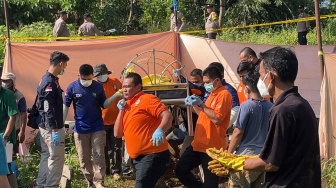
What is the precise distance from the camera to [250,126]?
625 cm

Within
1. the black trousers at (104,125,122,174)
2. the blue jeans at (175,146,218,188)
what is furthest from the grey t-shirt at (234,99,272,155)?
the black trousers at (104,125,122,174)

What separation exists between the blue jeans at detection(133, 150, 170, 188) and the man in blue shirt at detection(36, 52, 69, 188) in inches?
58.5

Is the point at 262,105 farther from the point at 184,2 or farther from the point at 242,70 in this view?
the point at 184,2

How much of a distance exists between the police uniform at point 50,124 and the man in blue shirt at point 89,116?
581 millimetres

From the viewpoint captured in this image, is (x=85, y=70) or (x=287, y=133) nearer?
(x=287, y=133)

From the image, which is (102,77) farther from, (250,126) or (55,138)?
(250,126)

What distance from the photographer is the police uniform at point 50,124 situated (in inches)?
301

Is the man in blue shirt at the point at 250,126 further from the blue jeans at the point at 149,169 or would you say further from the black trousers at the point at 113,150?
the black trousers at the point at 113,150

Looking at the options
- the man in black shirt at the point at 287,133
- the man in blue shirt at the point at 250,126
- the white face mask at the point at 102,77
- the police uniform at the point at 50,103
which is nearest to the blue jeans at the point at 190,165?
the man in blue shirt at the point at 250,126

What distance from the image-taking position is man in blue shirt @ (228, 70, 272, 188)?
620 cm

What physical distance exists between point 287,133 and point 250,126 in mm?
2330

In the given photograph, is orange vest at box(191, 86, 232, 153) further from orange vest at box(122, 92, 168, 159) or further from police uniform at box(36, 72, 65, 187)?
police uniform at box(36, 72, 65, 187)

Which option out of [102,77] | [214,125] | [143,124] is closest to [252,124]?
[214,125]

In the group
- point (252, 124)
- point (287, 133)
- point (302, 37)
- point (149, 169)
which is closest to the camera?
point (287, 133)
